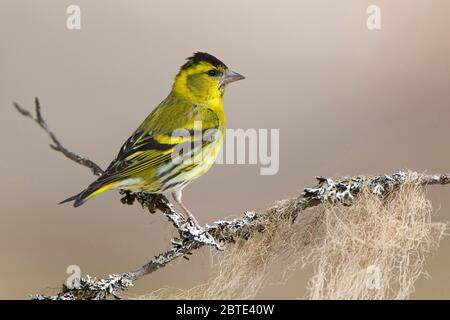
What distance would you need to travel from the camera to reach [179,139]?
3396mm

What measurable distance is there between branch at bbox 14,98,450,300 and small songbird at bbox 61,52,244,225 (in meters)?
0.60

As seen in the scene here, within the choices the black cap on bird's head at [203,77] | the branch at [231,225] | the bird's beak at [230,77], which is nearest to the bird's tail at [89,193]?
the branch at [231,225]

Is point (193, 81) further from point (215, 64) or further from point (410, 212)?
point (410, 212)

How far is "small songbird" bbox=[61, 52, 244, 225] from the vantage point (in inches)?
122

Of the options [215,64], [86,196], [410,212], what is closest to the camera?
[410,212]

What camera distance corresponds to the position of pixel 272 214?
7.27 feet

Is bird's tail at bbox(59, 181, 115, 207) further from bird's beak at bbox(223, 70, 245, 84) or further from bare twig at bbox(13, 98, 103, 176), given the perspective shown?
bird's beak at bbox(223, 70, 245, 84)

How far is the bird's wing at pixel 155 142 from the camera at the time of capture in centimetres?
311

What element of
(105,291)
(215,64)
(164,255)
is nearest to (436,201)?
(164,255)

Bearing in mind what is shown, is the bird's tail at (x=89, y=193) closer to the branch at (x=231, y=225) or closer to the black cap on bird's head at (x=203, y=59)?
the branch at (x=231, y=225)

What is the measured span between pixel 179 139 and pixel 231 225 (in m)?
1.20

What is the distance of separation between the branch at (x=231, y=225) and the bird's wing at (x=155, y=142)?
704mm

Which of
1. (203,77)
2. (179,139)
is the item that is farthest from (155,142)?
(203,77)

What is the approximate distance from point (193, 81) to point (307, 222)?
176cm
